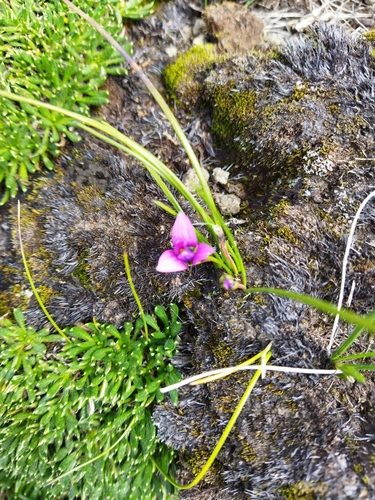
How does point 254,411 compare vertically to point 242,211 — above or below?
below

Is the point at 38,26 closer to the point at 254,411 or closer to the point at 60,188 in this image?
the point at 60,188

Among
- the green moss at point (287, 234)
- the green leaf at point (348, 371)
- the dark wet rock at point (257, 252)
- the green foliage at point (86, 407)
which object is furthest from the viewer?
the green foliage at point (86, 407)

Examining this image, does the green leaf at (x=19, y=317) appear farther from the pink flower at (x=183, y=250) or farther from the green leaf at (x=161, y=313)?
the pink flower at (x=183, y=250)

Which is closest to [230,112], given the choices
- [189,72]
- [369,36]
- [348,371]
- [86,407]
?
[189,72]

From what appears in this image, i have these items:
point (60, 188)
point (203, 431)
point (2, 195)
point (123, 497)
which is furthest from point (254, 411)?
point (2, 195)

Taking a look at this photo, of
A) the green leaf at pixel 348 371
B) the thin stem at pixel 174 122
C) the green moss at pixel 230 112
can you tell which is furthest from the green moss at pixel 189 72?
the green leaf at pixel 348 371

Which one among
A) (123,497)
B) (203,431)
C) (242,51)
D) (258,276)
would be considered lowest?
(123,497)

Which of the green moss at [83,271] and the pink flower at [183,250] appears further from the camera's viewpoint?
the green moss at [83,271]

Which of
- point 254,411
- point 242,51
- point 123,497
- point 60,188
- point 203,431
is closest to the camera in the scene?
point 254,411
